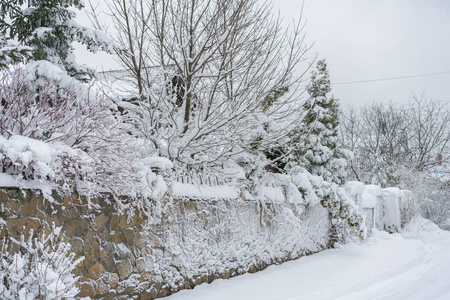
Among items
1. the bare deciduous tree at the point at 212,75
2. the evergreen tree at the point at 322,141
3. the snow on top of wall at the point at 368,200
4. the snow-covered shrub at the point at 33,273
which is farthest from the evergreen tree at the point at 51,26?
the snow on top of wall at the point at 368,200

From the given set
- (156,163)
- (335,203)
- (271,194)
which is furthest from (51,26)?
(335,203)

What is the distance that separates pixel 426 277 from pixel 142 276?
6.05 metres

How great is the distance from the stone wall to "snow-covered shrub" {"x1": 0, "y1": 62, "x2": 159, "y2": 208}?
11.6 inches

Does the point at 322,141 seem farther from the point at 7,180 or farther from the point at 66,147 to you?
the point at 7,180

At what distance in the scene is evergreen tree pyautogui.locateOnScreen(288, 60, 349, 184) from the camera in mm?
14984

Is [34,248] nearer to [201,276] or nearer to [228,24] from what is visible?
[201,276]

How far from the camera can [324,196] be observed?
37.2 feet

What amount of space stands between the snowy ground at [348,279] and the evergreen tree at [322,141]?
381 cm

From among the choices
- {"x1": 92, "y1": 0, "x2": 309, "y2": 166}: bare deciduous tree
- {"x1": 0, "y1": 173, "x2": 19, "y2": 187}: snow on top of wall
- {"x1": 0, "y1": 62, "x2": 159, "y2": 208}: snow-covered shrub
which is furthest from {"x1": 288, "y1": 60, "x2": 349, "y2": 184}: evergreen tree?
{"x1": 0, "y1": 173, "x2": 19, "y2": 187}: snow on top of wall

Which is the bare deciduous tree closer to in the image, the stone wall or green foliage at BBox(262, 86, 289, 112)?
green foliage at BBox(262, 86, 289, 112)

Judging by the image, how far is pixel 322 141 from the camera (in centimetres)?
1541

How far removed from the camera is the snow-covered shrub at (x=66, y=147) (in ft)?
13.1

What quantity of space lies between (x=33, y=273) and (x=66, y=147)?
4.54 feet

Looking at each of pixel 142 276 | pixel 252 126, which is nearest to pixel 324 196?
pixel 252 126
